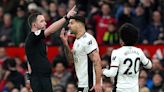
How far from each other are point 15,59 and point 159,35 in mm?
4016

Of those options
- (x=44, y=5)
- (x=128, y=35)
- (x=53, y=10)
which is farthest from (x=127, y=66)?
(x=44, y=5)

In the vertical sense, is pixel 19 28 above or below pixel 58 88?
above

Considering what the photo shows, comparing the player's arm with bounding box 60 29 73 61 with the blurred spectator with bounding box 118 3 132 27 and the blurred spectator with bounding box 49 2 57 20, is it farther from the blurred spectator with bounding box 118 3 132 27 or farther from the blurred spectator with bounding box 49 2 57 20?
the blurred spectator with bounding box 49 2 57 20

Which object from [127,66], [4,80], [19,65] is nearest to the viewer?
[127,66]

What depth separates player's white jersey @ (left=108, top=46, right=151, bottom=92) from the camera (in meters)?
12.1

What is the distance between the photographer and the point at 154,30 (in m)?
20.1

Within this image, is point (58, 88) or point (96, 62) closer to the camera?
point (96, 62)

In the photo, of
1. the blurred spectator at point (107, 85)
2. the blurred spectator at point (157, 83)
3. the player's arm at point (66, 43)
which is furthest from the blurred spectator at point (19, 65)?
the player's arm at point (66, 43)

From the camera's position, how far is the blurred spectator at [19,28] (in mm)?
21594

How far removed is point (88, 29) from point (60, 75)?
1.91 metres

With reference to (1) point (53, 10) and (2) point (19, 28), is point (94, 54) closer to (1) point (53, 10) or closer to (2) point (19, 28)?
(1) point (53, 10)

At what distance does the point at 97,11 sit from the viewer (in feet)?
69.6

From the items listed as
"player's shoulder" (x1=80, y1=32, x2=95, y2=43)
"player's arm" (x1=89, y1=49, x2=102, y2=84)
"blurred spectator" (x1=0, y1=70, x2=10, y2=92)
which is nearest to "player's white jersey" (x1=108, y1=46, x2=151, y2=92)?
"player's arm" (x1=89, y1=49, x2=102, y2=84)

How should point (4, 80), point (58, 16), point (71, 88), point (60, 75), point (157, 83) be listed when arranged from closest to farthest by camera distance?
point (71, 88)
point (157, 83)
point (60, 75)
point (4, 80)
point (58, 16)
